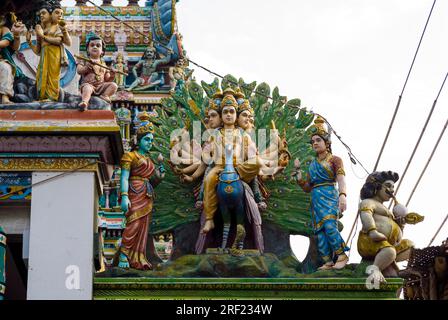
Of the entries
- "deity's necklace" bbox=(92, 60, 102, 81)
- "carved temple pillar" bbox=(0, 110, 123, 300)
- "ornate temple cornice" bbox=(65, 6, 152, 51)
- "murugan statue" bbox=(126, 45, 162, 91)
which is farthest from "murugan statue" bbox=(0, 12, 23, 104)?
"ornate temple cornice" bbox=(65, 6, 152, 51)

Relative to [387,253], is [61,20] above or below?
above

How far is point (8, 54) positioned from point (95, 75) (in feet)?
4.05

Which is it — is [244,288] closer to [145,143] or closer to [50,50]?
[145,143]

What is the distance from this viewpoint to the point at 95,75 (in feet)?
65.3

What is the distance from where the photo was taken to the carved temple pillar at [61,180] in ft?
59.9

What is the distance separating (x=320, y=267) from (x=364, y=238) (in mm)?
749

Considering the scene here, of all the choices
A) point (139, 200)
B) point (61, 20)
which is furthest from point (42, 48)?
point (139, 200)

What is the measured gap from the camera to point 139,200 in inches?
792

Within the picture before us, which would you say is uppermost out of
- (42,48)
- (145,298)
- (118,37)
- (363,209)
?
(118,37)

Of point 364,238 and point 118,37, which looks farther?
point 118,37

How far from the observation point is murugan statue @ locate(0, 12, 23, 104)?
1936 centimetres

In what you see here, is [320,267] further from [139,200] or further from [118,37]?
[118,37]

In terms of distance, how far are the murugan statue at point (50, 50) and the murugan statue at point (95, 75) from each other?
380 mm

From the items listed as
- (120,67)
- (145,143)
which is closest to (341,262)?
(145,143)
